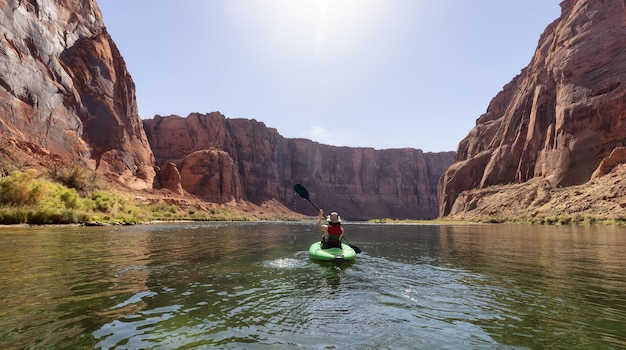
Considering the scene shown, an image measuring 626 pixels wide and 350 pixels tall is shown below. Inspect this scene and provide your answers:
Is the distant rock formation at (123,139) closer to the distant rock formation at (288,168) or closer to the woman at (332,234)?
the distant rock formation at (288,168)

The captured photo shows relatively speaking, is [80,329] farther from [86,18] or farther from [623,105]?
[86,18]

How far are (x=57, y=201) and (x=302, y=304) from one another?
1318 inches

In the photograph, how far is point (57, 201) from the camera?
3231cm

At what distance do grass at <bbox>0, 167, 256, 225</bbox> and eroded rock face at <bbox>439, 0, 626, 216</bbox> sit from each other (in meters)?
66.3

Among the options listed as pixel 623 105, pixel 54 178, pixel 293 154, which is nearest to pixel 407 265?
pixel 54 178

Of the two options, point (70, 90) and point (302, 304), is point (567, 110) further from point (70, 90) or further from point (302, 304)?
point (70, 90)

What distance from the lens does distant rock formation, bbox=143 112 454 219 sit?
10556 cm

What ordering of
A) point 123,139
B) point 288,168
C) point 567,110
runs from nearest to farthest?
1. point 567,110
2. point 123,139
3. point 288,168

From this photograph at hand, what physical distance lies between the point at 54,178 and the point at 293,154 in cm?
11627

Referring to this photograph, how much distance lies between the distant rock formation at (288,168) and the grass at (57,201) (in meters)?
53.4

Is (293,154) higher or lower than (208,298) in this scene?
higher

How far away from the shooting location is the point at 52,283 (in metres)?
9.02

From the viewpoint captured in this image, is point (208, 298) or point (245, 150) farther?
point (245, 150)

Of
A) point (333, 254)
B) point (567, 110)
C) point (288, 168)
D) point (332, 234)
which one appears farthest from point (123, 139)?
point (567, 110)
